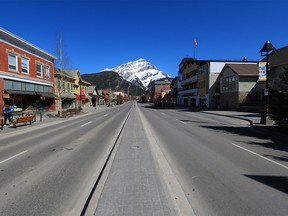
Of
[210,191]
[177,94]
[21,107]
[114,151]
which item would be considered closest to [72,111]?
[21,107]

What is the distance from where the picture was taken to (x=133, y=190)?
190 inches

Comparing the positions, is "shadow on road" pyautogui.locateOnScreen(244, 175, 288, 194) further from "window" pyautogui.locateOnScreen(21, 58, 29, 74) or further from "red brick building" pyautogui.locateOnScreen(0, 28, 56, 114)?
"window" pyautogui.locateOnScreen(21, 58, 29, 74)

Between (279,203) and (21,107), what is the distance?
31434 mm

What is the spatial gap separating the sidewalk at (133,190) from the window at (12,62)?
1011 inches

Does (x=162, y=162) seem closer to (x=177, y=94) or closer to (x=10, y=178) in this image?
(x=10, y=178)

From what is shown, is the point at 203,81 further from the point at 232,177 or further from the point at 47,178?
the point at 47,178

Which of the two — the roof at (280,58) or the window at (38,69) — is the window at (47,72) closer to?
the window at (38,69)

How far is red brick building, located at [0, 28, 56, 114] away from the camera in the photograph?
2586 centimetres

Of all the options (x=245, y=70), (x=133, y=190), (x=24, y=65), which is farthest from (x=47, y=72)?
(x=133, y=190)

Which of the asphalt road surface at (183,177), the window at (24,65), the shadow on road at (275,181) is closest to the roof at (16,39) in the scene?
the window at (24,65)

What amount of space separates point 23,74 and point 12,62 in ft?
8.39

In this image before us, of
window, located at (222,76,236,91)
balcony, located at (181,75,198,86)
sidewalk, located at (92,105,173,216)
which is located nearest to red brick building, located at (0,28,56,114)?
sidewalk, located at (92,105,173,216)

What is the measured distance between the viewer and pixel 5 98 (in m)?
25.6

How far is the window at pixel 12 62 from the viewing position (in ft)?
89.4
